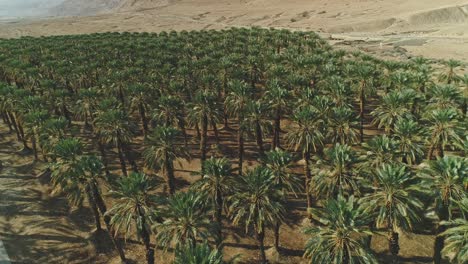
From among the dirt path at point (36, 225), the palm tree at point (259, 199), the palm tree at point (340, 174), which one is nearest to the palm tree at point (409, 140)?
the palm tree at point (340, 174)

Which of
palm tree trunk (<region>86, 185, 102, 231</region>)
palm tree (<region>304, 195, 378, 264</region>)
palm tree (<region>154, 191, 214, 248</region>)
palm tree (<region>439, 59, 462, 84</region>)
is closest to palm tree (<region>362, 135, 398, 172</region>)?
palm tree (<region>304, 195, 378, 264</region>)

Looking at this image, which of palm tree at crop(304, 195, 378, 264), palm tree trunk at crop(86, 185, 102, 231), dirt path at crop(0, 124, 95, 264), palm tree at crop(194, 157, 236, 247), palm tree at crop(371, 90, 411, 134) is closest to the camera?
palm tree at crop(304, 195, 378, 264)

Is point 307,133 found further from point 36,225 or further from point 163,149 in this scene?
point 36,225

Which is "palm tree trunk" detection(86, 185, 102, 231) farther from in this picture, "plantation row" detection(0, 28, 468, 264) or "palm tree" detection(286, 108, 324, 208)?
"palm tree" detection(286, 108, 324, 208)

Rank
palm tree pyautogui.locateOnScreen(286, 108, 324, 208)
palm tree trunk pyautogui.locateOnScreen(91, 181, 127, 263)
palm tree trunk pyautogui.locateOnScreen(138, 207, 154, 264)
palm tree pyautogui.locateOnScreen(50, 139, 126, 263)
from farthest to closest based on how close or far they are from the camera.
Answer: palm tree pyautogui.locateOnScreen(286, 108, 324, 208), palm tree trunk pyautogui.locateOnScreen(91, 181, 127, 263), palm tree pyautogui.locateOnScreen(50, 139, 126, 263), palm tree trunk pyautogui.locateOnScreen(138, 207, 154, 264)

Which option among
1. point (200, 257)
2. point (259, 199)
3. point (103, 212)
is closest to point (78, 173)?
point (103, 212)

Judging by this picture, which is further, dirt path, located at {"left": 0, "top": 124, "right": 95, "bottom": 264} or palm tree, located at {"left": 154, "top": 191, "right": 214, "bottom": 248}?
dirt path, located at {"left": 0, "top": 124, "right": 95, "bottom": 264}
